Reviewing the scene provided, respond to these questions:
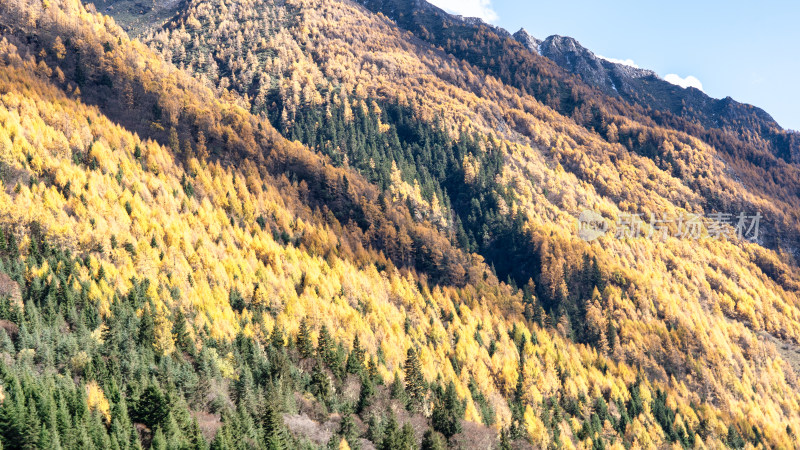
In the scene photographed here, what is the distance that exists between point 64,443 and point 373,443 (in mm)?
45740

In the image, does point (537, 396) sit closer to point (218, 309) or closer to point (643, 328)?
point (643, 328)

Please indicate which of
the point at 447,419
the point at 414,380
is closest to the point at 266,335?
the point at 414,380

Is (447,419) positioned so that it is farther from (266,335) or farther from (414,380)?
(266,335)

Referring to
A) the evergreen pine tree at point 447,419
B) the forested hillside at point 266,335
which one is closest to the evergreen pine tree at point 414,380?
the forested hillside at point 266,335

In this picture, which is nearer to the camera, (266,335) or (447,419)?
(447,419)

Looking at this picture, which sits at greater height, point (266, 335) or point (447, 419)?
point (447, 419)

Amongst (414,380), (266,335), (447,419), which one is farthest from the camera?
(414,380)

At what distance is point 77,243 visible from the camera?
125 m

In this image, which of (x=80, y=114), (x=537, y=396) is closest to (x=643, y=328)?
(x=537, y=396)

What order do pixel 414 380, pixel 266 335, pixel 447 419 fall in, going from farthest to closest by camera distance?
pixel 414 380, pixel 266 335, pixel 447 419

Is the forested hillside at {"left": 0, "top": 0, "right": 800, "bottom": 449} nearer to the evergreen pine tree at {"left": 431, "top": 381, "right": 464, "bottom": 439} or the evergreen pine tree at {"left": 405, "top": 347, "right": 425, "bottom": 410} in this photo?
the evergreen pine tree at {"left": 431, "top": 381, "right": 464, "bottom": 439}

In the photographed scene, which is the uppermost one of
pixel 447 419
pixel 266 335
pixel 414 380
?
pixel 447 419

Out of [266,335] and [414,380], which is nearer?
[266,335]

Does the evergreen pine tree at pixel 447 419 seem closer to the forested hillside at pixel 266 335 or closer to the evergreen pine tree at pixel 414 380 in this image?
the forested hillside at pixel 266 335
